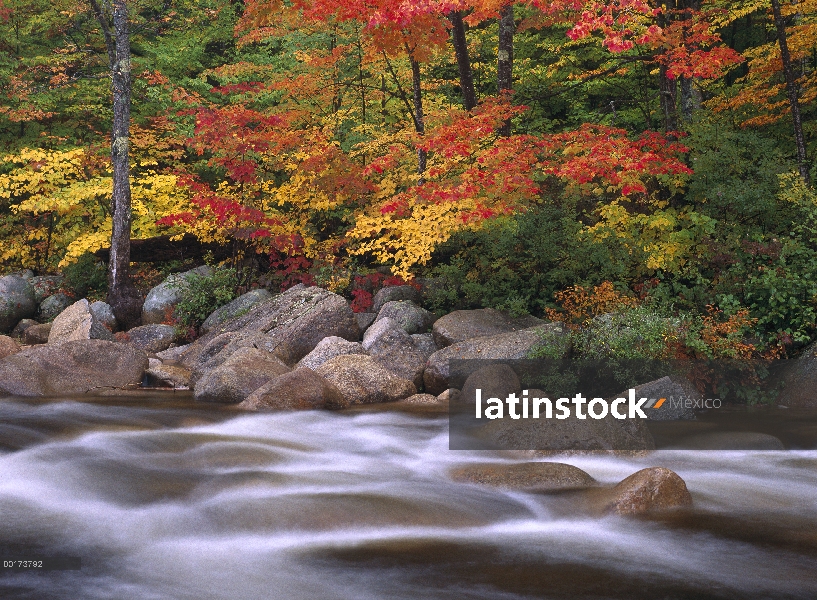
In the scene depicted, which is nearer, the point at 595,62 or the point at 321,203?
the point at 321,203

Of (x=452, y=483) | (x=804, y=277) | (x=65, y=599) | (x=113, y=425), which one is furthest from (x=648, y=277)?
(x=65, y=599)

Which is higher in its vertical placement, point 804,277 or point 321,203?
point 321,203

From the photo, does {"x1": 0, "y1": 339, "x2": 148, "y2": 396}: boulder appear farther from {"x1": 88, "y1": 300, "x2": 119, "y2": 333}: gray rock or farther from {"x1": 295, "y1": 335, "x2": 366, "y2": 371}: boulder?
{"x1": 88, "y1": 300, "x2": 119, "y2": 333}: gray rock

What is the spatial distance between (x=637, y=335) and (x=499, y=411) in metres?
1.85

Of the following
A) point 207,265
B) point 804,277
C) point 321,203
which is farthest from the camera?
point 207,265

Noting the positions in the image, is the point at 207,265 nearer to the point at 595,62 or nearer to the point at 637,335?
the point at 637,335

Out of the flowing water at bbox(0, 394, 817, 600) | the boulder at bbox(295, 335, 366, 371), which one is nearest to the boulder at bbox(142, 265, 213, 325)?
the boulder at bbox(295, 335, 366, 371)

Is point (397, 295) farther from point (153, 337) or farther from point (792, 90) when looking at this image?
point (792, 90)

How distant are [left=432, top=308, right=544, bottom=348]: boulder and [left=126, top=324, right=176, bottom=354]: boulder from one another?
5156 mm

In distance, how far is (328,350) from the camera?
36.3ft

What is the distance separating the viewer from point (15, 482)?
6441 millimetres

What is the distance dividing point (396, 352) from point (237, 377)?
91.9 inches

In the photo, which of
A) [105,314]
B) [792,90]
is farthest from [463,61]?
[105,314]

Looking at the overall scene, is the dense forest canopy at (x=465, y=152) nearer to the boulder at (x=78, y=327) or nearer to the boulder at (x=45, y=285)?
the boulder at (x=45, y=285)
